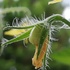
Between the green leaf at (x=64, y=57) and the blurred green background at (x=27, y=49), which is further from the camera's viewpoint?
the blurred green background at (x=27, y=49)

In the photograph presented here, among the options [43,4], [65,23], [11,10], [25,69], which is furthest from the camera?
[43,4]

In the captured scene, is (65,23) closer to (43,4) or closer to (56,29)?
(56,29)

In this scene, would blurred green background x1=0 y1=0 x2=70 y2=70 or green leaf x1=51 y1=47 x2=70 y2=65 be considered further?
blurred green background x1=0 y1=0 x2=70 y2=70

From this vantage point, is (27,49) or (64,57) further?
(27,49)

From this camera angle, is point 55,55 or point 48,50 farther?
point 55,55

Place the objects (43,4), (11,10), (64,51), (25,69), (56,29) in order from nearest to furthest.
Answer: (56,29), (64,51), (11,10), (25,69), (43,4)

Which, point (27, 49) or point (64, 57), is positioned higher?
point (64, 57)

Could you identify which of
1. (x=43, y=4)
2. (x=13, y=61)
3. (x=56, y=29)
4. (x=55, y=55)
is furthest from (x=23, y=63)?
(x=56, y=29)

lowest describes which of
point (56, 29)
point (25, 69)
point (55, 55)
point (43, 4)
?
point (25, 69)

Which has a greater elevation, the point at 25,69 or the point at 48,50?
the point at 48,50
